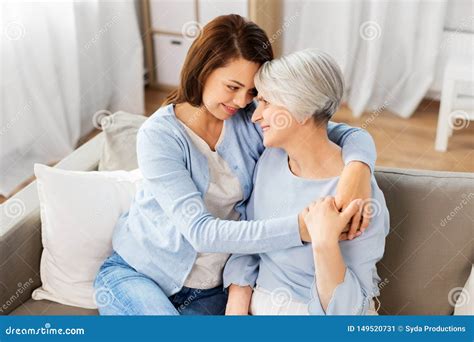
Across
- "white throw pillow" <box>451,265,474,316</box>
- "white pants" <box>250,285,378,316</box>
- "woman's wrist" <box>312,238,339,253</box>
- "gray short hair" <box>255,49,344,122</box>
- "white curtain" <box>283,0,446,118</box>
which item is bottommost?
"white curtain" <box>283,0,446,118</box>

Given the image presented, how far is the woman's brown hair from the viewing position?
1.51 m

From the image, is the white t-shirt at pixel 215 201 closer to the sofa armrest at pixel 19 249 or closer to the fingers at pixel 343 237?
the fingers at pixel 343 237

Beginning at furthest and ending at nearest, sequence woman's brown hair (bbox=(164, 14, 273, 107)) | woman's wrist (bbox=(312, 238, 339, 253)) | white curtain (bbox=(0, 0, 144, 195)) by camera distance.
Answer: white curtain (bbox=(0, 0, 144, 195)) → woman's brown hair (bbox=(164, 14, 273, 107)) → woman's wrist (bbox=(312, 238, 339, 253))

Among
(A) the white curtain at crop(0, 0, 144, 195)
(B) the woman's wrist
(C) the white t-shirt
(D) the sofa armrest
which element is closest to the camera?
(B) the woman's wrist

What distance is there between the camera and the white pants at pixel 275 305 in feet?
5.06

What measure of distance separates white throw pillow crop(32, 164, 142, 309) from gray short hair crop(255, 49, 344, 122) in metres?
0.56

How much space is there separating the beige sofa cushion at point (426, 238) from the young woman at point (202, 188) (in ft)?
0.66

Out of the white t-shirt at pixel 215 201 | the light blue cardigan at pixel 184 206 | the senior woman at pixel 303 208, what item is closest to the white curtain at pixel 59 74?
the light blue cardigan at pixel 184 206

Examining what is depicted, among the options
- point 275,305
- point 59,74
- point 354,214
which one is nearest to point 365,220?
point 354,214

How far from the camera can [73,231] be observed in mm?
1755

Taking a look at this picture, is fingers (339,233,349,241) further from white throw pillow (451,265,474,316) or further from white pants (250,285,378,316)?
white throw pillow (451,265,474,316)

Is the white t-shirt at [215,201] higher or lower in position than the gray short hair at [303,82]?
lower

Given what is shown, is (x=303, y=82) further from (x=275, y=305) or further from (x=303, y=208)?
(x=275, y=305)

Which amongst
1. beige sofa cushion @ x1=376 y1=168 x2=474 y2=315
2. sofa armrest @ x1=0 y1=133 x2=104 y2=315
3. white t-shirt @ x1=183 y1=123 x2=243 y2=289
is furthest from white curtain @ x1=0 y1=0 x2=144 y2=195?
beige sofa cushion @ x1=376 y1=168 x2=474 y2=315
